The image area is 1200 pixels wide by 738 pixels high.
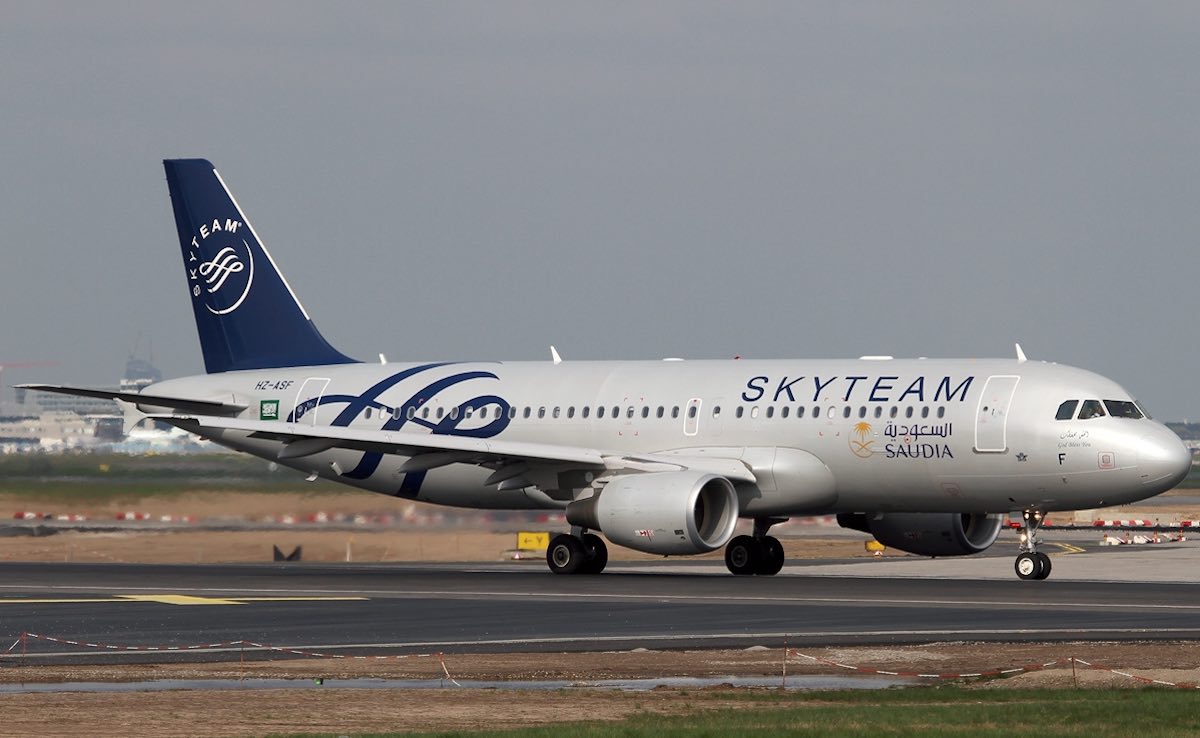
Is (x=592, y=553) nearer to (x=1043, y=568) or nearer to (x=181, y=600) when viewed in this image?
(x=1043, y=568)

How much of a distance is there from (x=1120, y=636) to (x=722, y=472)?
52.0 ft

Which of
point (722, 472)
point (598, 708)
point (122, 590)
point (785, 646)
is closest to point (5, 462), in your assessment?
point (122, 590)

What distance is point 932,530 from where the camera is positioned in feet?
147

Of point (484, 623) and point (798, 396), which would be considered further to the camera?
point (798, 396)

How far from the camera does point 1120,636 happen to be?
27.0 metres

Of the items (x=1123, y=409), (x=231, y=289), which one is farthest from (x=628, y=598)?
(x=231, y=289)

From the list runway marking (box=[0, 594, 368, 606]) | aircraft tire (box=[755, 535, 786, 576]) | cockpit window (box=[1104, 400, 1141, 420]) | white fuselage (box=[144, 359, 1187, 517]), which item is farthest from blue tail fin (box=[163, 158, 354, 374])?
cockpit window (box=[1104, 400, 1141, 420])

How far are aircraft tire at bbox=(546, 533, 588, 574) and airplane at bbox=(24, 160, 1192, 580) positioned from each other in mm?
45

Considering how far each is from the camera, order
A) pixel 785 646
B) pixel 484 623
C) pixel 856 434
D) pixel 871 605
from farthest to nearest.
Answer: pixel 856 434 → pixel 871 605 → pixel 484 623 → pixel 785 646

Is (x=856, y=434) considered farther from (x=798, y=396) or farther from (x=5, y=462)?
(x=5, y=462)

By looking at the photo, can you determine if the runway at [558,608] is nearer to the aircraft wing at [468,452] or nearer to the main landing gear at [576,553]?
the main landing gear at [576,553]

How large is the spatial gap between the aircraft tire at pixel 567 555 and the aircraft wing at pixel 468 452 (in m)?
1.52

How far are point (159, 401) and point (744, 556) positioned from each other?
14.1m

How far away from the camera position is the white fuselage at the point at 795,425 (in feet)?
132
